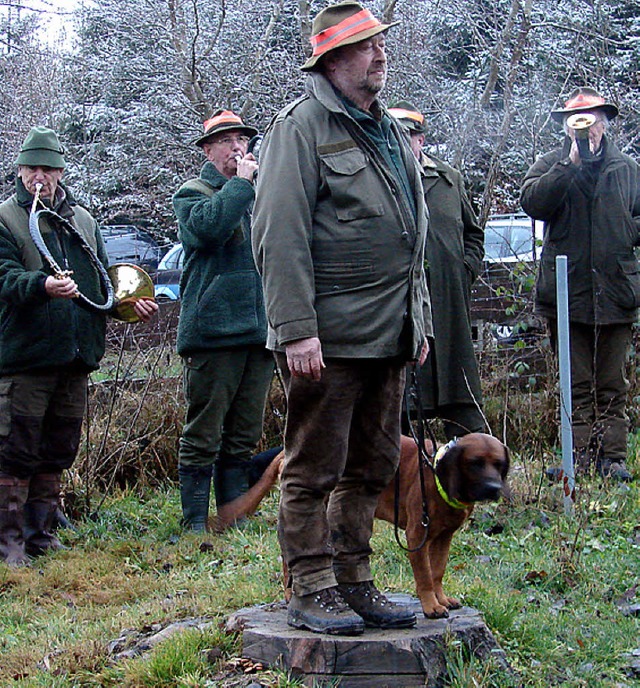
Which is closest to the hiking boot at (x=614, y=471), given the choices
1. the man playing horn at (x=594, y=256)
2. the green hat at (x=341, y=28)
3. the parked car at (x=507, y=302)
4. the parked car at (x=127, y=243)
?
the man playing horn at (x=594, y=256)

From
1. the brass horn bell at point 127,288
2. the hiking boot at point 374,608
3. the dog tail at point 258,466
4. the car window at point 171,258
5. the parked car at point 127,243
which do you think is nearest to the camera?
the hiking boot at point 374,608

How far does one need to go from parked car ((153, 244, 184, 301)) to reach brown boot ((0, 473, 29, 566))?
354cm

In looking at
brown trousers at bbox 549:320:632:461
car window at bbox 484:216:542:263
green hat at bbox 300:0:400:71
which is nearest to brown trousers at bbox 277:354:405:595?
green hat at bbox 300:0:400:71

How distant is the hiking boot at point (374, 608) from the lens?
4.49m

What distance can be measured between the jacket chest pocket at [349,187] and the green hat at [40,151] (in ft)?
10.5

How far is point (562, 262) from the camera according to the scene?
7109 millimetres

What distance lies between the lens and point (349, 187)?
4203 millimetres

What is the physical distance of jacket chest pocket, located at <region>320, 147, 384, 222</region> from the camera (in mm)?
4199

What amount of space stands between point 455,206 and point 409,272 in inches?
113

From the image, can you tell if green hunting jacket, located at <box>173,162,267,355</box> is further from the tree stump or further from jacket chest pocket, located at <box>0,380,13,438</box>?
the tree stump

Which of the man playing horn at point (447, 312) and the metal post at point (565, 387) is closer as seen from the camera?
the metal post at point (565, 387)

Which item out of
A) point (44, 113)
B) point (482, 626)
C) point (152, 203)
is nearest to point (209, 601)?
point (482, 626)

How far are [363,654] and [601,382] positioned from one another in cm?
430

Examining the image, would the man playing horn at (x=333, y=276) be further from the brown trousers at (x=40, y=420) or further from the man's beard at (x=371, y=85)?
the brown trousers at (x=40, y=420)
